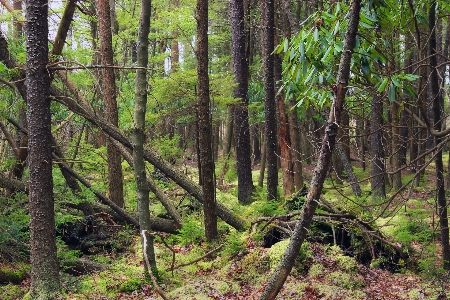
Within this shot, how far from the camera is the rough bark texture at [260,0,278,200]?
10.5 meters

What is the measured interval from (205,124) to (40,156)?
3118 mm

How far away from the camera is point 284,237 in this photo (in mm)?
7383

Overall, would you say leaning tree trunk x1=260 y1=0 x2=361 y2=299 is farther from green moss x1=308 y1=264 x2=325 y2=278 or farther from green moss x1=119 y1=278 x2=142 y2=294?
green moss x1=119 y1=278 x2=142 y2=294

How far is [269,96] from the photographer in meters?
10.7

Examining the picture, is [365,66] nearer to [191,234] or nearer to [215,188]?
[215,188]

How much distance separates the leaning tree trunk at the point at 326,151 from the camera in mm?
3689

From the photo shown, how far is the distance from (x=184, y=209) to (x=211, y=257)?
3008mm

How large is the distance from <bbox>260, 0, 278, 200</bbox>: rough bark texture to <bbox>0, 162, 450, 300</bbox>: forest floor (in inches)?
134

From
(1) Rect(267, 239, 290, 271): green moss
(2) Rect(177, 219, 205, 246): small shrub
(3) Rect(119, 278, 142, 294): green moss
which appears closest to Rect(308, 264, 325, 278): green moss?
(1) Rect(267, 239, 290, 271): green moss

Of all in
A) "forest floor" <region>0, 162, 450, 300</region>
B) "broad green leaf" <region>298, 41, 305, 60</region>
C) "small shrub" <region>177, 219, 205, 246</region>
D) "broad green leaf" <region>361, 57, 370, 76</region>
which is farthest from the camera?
"small shrub" <region>177, 219, 205, 246</region>

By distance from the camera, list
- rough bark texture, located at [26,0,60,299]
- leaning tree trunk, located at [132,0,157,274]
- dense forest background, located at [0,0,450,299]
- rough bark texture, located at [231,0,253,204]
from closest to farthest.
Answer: dense forest background, located at [0,0,450,299] < rough bark texture, located at [26,0,60,299] < leaning tree trunk, located at [132,0,157,274] < rough bark texture, located at [231,0,253,204]

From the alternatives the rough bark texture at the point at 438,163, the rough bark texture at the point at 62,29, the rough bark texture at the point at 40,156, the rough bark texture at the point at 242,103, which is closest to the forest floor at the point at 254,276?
the rough bark texture at the point at 438,163

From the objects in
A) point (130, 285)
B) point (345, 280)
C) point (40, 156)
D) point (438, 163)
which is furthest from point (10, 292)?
point (438, 163)

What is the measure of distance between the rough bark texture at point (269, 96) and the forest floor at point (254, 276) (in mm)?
3402
